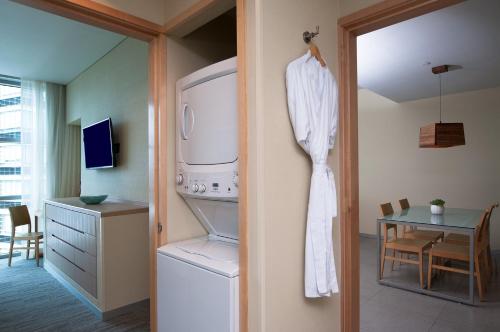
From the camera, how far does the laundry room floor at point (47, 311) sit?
2.46m

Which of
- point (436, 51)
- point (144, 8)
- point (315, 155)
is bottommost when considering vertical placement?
point (315, 155)

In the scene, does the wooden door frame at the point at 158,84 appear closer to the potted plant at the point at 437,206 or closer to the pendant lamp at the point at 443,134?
the pendant lamp at the point at 443,134

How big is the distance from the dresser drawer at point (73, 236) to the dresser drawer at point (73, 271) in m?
0.20

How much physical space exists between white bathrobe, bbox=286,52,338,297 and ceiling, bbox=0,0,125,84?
8.72 feet

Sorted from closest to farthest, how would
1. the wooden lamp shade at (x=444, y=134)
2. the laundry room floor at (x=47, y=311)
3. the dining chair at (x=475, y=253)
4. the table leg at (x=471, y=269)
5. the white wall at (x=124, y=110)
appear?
the laundry room floor at (x=47, y=311) → the table leg at (x=471, y=269) → the dining chair at (x=475, y=253) → the white wall at (x=124, y=110) → the wooden lamp shade at (x=444, y=134)

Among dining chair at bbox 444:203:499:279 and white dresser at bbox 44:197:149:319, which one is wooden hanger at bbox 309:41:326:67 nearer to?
white dresser at bbox 44:197:149:319

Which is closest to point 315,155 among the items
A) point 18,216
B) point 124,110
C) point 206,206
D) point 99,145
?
point 206,206

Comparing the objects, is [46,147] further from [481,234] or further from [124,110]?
[481,234]

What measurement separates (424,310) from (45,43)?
467 cm

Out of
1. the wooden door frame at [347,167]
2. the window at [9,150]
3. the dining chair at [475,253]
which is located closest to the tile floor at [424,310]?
the dining chair at [475,253]

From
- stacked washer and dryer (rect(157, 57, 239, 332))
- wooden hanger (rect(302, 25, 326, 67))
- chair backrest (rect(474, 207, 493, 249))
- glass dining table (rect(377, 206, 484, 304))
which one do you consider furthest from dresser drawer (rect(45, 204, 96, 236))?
chair backrest (rect(474, 207, 493, 249))

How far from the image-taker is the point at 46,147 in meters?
4.92

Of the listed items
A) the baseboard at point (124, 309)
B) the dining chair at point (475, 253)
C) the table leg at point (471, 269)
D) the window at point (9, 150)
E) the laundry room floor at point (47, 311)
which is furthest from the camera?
the window at point (9, 150)

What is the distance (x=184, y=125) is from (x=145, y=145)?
1440 millimetres
